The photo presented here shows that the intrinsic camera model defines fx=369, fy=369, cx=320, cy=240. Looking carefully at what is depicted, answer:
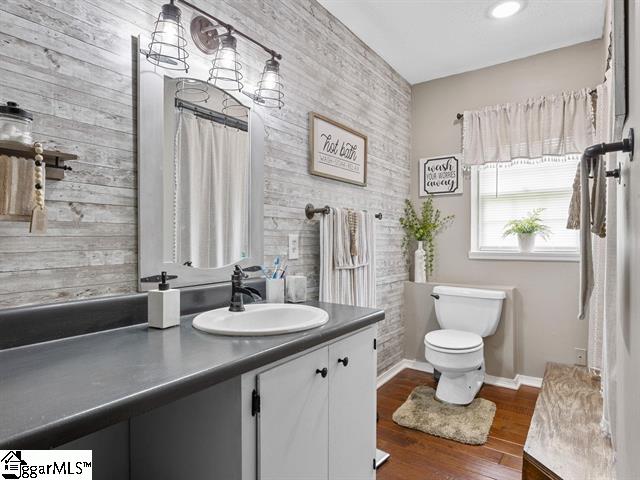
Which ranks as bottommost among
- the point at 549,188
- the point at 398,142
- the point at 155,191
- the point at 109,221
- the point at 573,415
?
the point at 573,415

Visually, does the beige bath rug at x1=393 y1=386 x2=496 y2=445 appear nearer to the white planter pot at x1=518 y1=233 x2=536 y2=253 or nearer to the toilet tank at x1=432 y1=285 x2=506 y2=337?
the toilet tank at x1=432 y1=285 x2=506 y2=337

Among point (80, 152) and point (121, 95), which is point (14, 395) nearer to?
point (80, 152)

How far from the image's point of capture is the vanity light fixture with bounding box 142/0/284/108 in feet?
4.45

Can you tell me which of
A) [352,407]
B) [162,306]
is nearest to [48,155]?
[162,306]

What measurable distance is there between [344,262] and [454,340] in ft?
3.31

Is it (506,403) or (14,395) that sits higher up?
(14,395)

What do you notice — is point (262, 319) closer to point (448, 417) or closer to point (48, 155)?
point (48, 155)

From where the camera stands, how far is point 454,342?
2.49 metres

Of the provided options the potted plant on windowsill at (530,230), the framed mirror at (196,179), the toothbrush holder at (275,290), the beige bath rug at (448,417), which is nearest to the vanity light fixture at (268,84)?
the framed mirror at (196,179)

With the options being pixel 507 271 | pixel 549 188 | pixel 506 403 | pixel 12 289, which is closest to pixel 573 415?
pixel 506 403

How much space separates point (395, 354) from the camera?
319 centimetres

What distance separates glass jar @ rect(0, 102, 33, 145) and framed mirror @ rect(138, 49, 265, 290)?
14.4 inches

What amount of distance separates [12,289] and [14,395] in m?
0.44

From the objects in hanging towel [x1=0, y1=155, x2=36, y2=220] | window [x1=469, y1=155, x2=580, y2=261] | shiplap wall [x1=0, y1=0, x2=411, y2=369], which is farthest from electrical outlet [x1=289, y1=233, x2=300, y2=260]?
window [x1=469, y1=155, x2=580, y2=261]
